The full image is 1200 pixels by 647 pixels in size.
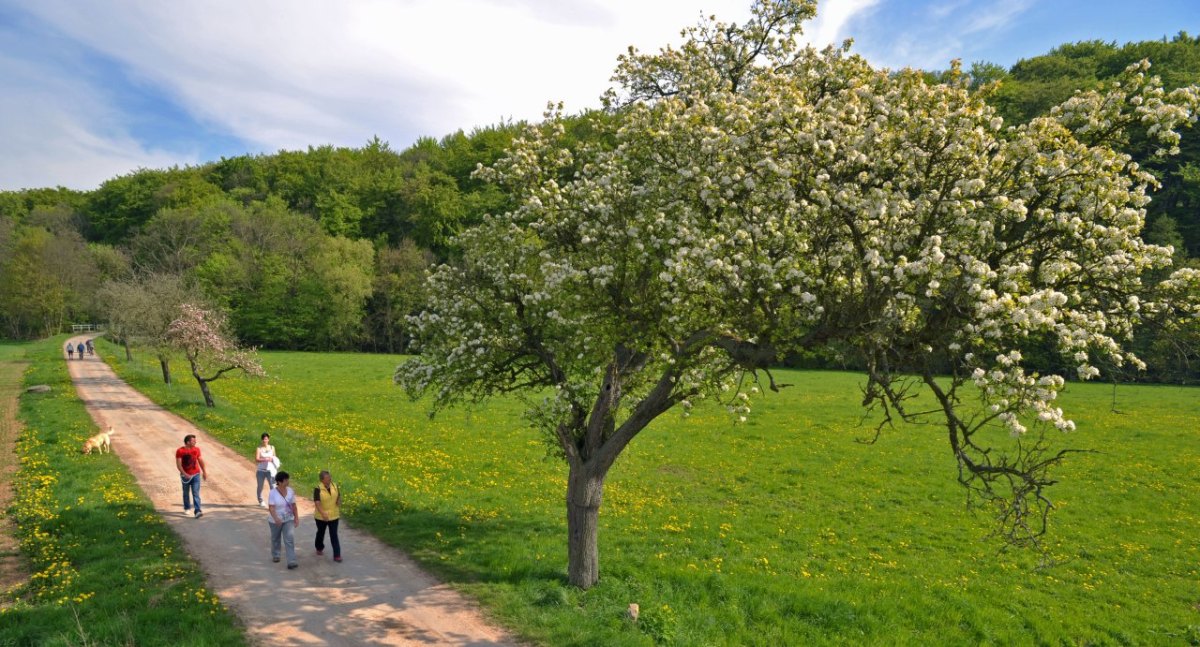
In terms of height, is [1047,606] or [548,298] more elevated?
[548,298]

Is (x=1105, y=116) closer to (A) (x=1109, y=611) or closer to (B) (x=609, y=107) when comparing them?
(B) (x=609, y=107)

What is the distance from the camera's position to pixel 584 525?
1430 centimetres

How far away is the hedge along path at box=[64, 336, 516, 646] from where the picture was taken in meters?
12.1

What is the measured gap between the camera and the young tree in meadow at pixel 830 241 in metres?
8.55

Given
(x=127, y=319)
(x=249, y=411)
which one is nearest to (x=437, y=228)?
(x=127, y=319)

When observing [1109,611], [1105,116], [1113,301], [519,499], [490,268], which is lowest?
[1109,611]

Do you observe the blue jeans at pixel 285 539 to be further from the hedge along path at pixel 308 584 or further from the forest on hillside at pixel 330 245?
the forest on hillside at pixel 330 245

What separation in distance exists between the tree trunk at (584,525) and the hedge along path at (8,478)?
11.8 meters

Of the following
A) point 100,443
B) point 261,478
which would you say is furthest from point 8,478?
point 261,478

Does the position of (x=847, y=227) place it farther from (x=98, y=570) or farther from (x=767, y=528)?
(x=98, y=570)

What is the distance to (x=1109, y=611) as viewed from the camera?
51.7ft

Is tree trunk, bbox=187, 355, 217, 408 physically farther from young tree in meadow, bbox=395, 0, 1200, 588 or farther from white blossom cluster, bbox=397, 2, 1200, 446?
white blossom cluster, bbox=397, 2, 1200, 446

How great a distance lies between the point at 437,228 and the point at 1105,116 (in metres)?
102

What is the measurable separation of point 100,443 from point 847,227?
28454 mm
